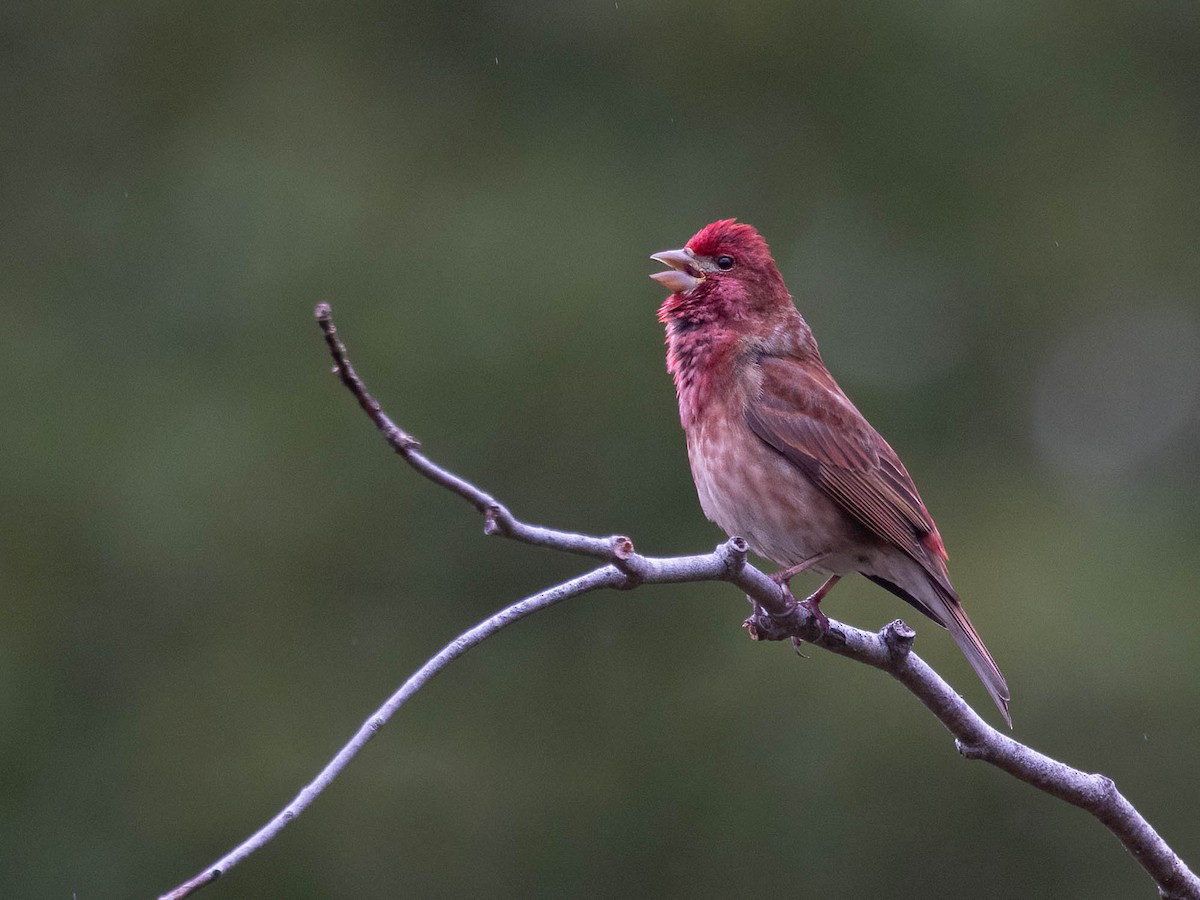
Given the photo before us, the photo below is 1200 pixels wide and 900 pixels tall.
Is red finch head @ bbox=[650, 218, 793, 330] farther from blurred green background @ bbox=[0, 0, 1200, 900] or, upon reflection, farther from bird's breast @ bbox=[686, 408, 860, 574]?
blurred green background @ bbox=[0, 0, 1200, 900]

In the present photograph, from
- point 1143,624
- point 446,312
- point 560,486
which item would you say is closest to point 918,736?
point 1143,624

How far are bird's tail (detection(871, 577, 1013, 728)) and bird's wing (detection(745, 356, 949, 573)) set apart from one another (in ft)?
0.23

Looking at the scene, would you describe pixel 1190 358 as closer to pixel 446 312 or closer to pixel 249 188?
pixel 446 312

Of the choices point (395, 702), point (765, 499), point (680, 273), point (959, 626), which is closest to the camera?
point (395, 702)

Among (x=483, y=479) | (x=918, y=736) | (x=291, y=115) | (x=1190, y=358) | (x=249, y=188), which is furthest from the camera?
(x=1190, y=358)

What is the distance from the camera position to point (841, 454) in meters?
6.01

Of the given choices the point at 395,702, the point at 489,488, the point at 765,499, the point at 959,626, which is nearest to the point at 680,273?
the point at 765,499

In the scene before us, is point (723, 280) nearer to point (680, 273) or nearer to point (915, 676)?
point (680, 273)

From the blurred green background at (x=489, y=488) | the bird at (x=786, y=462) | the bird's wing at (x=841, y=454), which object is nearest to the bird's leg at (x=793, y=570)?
the bird at (x=786, y=462)

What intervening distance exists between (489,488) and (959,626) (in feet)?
24.9

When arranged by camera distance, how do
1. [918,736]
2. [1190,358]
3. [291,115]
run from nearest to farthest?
[918,736], [291,115], [1190,358]

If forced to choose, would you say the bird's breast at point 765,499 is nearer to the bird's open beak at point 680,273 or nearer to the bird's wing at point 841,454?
the bird's wing at point 841,454

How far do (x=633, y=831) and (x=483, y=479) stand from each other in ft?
9.57

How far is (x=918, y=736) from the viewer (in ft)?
39.1
